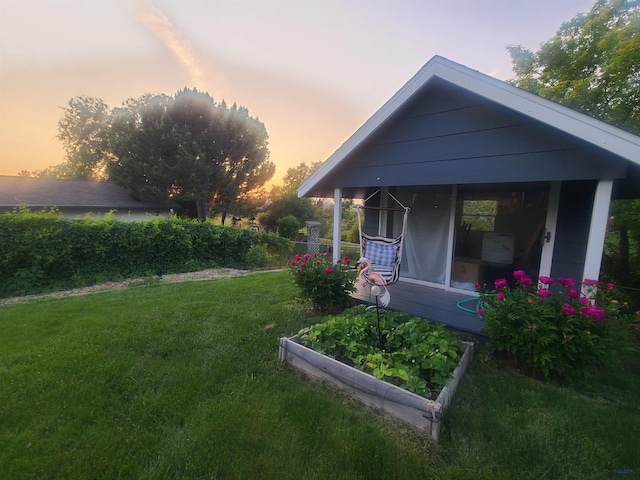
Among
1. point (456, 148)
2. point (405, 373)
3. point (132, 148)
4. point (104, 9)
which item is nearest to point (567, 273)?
point (456, 148)

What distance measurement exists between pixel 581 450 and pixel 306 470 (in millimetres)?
1728

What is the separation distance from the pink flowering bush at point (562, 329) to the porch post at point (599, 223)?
20 centimetres

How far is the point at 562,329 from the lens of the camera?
7.33ft

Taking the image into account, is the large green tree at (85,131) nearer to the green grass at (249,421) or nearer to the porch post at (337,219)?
the porch post at (337,219)

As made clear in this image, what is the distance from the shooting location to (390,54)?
589cm

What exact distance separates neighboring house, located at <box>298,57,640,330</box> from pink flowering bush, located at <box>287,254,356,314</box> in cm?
66

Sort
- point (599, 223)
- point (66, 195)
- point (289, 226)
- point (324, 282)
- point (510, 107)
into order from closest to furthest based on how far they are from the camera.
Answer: point (599, 223) < point (510, 107) < point (324, 282) < point (66, 195) < point (289, 226)

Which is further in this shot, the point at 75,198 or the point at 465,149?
the point at 75,198

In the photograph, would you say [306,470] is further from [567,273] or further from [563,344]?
[567,273]

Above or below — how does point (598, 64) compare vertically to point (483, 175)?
above

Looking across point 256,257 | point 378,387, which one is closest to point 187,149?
point 256,257

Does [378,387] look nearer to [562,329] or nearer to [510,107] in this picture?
[562,329]

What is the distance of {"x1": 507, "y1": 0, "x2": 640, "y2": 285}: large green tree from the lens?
530 cm

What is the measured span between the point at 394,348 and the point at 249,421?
4.74 feet
